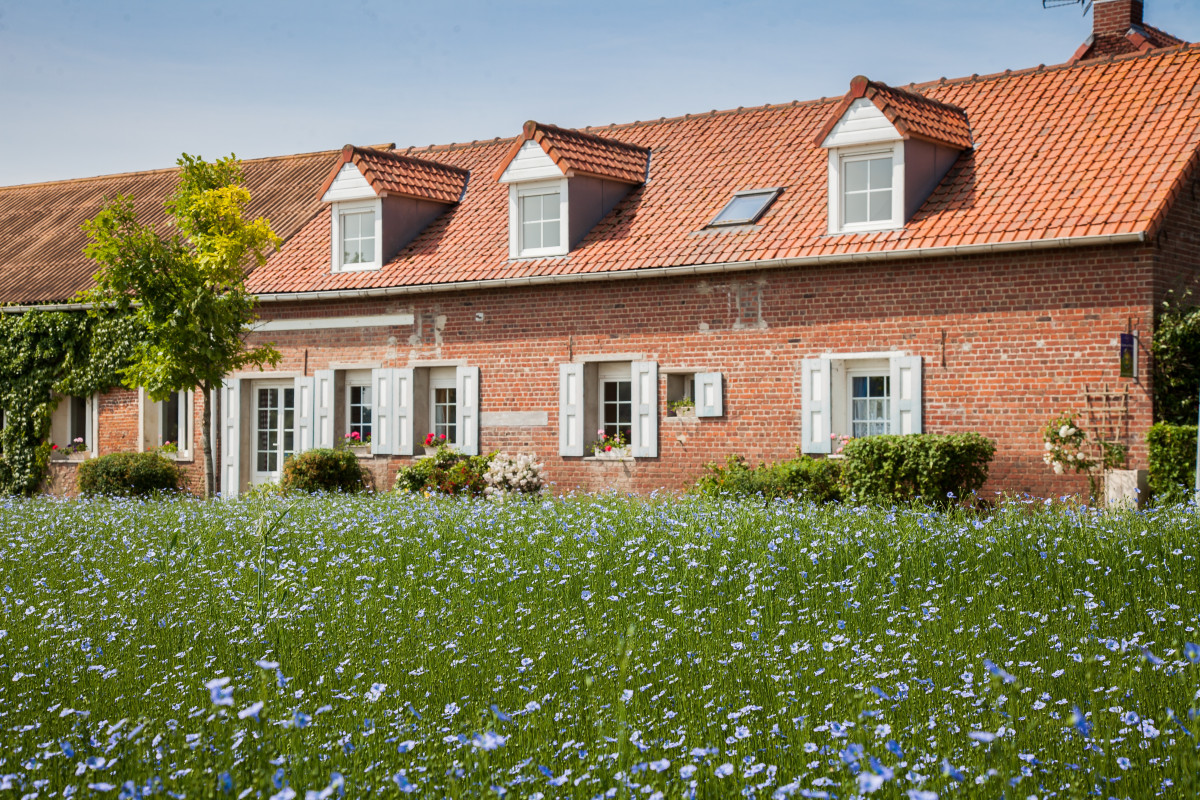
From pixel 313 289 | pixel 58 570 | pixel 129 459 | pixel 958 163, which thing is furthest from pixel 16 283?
pixel 958 163

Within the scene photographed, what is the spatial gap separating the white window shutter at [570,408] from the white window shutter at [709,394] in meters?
1.84

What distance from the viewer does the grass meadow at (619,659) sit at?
4297mm

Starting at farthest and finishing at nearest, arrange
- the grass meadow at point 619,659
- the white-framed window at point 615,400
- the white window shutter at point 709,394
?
the white-framed window at point 615,400 < the white window shutter at point 709,394 < the grass meadow at point 619,659

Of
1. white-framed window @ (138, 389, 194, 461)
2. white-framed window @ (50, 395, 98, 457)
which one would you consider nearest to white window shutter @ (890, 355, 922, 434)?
white-framed window @ (138, 389, 194, 461)

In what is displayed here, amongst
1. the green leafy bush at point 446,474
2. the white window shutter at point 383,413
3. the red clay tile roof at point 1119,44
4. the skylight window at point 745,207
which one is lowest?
the green leafy bush at point 446,474

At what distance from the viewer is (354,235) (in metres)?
20.1

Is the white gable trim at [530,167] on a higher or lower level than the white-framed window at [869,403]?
higher

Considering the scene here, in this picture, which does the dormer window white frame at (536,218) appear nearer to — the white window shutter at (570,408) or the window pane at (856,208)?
the white window shutter at (570,408)

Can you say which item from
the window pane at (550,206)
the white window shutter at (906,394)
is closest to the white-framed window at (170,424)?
the window pane at (550,206)

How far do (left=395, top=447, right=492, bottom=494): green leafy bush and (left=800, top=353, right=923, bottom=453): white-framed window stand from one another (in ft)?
14.7

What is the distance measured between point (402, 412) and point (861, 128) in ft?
26.4

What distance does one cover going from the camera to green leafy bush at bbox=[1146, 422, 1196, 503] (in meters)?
12.8

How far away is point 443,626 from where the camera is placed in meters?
7.05

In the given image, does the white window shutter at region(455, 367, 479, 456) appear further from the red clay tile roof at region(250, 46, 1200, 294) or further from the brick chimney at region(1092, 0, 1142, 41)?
the brick chimney at region(1092, 0, 1142, 41)
